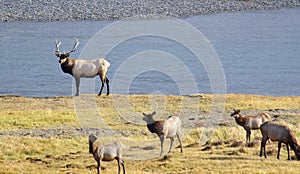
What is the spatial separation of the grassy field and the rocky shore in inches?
1758

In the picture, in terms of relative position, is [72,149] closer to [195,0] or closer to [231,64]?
[231,64]

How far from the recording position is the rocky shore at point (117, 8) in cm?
7356

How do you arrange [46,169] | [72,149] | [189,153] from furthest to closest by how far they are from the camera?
[72,149] → [189,153] → [46,169]

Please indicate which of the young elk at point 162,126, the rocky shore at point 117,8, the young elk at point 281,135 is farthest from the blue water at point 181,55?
the young elk at point 281,135

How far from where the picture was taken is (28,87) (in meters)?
39.5

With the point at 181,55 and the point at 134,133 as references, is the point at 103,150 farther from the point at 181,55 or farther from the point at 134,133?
the point at 181,55

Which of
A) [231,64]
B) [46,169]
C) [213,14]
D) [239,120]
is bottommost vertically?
[46,169]

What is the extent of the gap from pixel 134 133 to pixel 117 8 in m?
57.6

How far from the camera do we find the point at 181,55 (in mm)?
51281

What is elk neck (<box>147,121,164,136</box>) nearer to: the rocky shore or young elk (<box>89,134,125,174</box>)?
young elk (<box>89,134,125,174</box>)

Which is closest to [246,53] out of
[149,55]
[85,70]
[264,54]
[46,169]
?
[264,54]

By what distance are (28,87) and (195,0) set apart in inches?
1982

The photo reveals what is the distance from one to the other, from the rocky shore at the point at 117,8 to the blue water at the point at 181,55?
396 cm

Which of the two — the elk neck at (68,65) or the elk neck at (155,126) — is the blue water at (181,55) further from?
the elk neck at (155,126)
